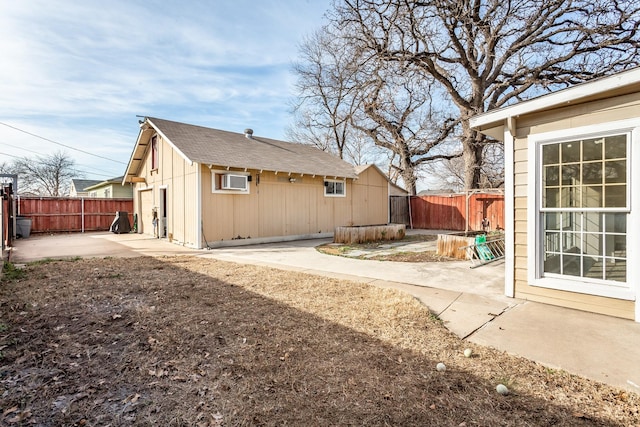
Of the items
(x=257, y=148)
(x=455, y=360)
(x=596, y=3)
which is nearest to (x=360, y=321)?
(x=455, y=360)

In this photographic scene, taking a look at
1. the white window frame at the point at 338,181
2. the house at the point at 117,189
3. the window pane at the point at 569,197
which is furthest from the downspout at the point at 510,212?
the house at the point at 117,189

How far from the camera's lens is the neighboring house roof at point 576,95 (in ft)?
11.0

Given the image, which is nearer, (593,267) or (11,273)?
(593,267)

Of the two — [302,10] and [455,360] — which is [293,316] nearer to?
[455,360]

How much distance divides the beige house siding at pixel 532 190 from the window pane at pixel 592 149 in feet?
0.73

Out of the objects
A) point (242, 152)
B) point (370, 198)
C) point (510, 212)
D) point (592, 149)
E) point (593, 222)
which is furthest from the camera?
point (370, 198)

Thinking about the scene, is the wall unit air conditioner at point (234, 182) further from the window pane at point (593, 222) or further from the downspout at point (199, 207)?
the window pane at point (593, 222)

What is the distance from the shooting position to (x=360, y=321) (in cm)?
354

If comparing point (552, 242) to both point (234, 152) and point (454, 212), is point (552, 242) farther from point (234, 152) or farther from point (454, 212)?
point (454, 212)

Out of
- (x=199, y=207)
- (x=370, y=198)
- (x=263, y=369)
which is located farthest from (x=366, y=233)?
(x=263, y=369)

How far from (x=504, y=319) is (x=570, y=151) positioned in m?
2.28

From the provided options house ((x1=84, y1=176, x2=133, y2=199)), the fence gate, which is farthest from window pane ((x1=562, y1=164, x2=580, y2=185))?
house ((x1=84, y1=176, x2=133, y2=199))

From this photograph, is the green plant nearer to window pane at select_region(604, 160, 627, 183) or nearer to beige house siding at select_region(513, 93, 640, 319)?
beige house siding at select_region(513, 93, 640, 319)

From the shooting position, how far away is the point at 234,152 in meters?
11.7
